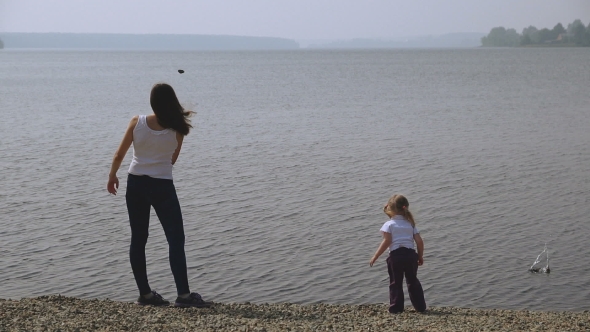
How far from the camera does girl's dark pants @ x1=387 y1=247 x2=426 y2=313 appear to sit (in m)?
7.45

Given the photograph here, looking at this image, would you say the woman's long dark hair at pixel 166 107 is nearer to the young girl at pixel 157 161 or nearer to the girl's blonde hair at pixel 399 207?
the young girl at pixel 157 161

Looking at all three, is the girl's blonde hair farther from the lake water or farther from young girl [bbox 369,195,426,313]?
the lake water

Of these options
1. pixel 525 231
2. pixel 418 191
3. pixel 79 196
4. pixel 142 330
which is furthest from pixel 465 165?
pixel 142 330

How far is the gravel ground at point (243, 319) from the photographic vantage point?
251 inches

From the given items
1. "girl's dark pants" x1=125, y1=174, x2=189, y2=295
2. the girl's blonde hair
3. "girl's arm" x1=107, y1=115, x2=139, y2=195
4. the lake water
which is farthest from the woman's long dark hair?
the lake water

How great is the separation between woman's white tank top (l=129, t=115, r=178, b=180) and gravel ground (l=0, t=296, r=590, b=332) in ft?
4.10

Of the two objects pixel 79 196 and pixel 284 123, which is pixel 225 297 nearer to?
pixel 79 196

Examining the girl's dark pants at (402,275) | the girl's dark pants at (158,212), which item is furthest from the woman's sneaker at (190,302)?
the girl's dark pants at (402,275)

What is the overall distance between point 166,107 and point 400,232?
8.03 ft

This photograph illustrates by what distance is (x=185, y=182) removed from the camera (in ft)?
56.4

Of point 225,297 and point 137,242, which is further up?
point 137,242

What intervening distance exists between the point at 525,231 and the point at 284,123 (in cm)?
1841

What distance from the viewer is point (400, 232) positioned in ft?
24.3

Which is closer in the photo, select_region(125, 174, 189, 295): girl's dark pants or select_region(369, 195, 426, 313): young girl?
select_region(125, 174, 189, 295): girl's dark pants
